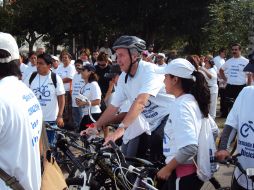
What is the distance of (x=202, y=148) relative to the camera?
12.7 ft

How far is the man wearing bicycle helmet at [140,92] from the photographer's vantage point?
504 centimetres

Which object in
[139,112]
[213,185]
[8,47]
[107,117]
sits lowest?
[213,185]

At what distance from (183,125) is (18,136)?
1425 mm

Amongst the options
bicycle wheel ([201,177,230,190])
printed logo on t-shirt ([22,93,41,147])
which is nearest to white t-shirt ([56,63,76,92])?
bicycle wheel ([201,177,230,190])

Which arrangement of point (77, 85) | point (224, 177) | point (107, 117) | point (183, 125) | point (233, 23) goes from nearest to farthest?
point (183, 125) → point (107, 117) → point (224, 177) → point (77, 85) → point (233, 23)

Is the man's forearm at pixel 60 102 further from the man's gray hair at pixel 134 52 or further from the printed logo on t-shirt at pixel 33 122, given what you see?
the printed logo on t-shirt at pixel 33 122

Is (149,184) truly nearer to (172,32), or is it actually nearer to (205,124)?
(205,124)

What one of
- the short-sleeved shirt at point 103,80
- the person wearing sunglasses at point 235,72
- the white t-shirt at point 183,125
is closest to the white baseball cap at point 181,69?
the white t-shirt at point 183,125

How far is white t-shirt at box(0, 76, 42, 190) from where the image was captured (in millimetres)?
2703

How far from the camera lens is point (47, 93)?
7.61m

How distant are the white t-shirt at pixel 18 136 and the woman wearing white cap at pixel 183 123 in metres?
A: 1.24

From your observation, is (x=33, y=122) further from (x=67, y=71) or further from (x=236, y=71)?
(x=236, y=71)

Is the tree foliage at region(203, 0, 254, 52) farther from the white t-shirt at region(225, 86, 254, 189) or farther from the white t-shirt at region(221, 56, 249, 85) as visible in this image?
the white t-shirt at region(225, 86, 254, 189)

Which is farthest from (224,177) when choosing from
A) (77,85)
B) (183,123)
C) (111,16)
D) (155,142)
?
(111,16)
